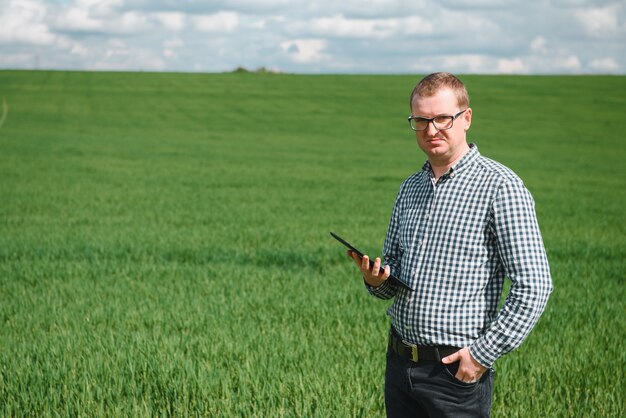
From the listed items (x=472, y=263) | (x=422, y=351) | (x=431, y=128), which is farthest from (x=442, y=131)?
(x=422, y=351)

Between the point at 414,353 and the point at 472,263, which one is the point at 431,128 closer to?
the point at 472,263

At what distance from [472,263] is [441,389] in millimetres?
492

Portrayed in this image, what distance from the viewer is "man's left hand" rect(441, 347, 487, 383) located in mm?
2467

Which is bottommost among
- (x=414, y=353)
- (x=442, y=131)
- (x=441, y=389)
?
(x=441, y=389)

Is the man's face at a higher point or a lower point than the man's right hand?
higher

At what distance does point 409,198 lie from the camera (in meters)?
2.79

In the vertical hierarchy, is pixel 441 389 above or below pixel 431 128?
below

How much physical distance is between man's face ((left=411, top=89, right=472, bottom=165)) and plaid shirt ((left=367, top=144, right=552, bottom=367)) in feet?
0.22

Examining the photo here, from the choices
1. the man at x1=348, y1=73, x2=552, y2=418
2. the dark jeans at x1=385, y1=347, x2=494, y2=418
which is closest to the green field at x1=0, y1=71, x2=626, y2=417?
the dark jeans at x1=385, y1=347, x2=494, y2=418

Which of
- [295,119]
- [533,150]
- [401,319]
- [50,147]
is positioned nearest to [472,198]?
[401,319]

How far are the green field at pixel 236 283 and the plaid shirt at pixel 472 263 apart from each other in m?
1.72

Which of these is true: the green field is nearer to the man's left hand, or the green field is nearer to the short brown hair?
the man's left hand

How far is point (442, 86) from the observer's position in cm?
251

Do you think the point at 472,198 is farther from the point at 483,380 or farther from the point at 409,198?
the point at 483,380
